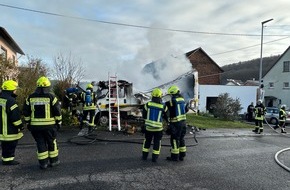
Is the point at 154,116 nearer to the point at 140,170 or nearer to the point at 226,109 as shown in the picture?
the point at 140,170

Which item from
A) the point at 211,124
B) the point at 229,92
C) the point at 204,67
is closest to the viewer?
the point at 211,124

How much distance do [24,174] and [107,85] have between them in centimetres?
740

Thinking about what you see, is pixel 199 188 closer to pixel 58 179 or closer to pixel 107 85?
pixel 58 179

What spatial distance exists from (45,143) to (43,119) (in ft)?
1.96

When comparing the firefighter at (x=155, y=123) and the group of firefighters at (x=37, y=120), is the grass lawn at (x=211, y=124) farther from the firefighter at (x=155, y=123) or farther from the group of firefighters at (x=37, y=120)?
the group of firefighters at (x=37, y=120)

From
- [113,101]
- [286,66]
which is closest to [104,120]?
[113,101]

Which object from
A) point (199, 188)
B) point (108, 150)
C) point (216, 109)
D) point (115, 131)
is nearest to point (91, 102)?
point (115, 131)

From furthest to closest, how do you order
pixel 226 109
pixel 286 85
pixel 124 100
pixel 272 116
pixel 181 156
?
pixel 286 85 → pixel 272 116 → pixel 226 109 → pixel 124 100 → pixel 181 156

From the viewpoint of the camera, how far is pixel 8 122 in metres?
6.57

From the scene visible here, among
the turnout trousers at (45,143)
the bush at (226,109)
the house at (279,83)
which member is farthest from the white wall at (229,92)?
the turnout trousers at (45,143)

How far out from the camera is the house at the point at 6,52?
1070 cm

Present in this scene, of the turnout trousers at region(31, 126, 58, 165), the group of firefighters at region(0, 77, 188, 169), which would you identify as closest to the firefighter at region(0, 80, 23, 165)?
the group of firefighters at region(0, 77, 188, 169)

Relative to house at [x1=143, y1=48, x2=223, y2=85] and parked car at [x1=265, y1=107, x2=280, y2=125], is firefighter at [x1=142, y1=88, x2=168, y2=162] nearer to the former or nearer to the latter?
parked car at [x1=265, y1=107, x2=280, y2=125]

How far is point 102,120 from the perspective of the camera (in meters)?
12.5
